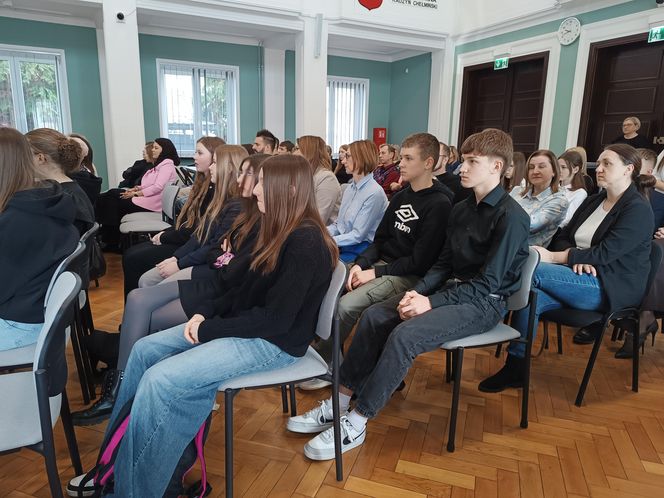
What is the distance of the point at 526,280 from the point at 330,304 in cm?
87

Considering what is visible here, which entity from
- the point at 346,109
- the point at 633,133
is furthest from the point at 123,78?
the point at 633,133

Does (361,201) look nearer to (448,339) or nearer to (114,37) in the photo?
(448,339)

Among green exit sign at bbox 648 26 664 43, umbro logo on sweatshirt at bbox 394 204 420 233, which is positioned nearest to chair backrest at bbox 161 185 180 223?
umbro logo on sweatshirt at bbox 394 204 420 233

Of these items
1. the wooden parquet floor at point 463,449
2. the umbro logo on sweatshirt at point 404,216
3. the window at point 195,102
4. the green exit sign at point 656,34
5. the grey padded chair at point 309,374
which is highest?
the green exit sign at point 656,34

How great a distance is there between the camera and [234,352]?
4.60ft

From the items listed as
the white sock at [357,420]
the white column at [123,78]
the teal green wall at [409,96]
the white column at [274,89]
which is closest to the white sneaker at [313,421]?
the white sock at [357,420]

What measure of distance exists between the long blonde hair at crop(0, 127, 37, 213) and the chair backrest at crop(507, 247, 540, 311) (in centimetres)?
191

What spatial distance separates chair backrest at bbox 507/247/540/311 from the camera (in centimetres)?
182

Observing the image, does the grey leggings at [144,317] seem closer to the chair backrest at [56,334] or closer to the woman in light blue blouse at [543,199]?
the chair backrest at [56,334]

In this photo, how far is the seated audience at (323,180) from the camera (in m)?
3.02

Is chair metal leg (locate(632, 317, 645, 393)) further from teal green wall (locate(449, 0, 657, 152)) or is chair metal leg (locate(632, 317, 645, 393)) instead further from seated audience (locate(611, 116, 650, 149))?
teal green wall (locate(449, 0, 657, 152))

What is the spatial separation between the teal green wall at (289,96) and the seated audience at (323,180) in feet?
18.7

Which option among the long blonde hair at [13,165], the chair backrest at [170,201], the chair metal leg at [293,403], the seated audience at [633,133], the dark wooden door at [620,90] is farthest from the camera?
the dark wooden door at [620,90]

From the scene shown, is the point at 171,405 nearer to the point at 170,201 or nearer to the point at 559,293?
the point at 559,293
